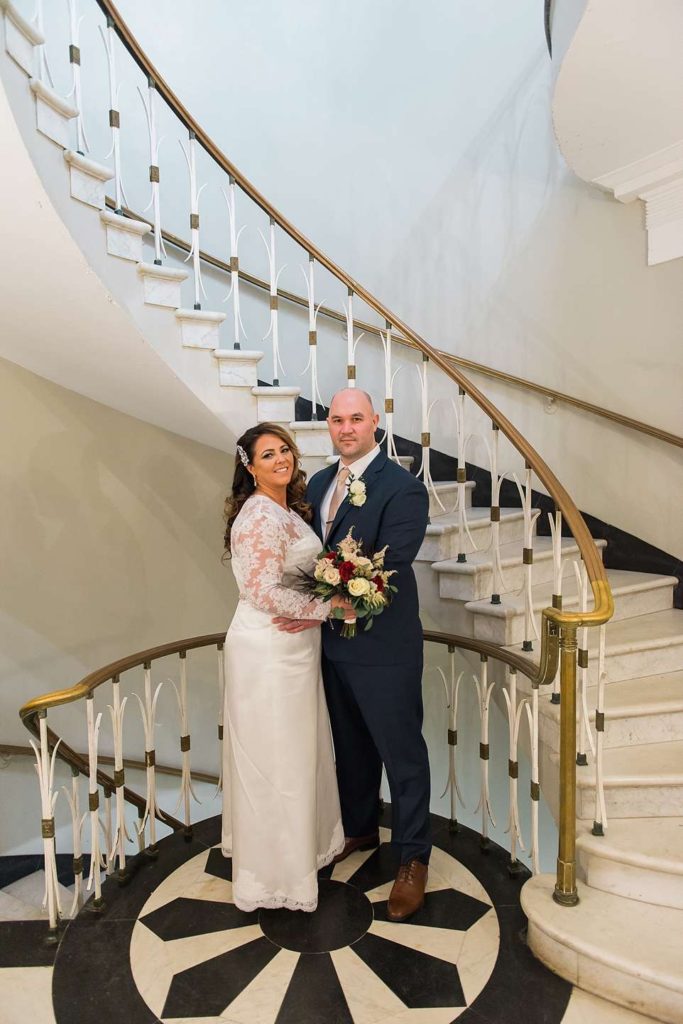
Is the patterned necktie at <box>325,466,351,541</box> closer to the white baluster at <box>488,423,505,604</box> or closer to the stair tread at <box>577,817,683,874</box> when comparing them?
the white baluster at <box>488,423,505,604</box>

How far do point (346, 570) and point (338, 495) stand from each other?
1.44 feet

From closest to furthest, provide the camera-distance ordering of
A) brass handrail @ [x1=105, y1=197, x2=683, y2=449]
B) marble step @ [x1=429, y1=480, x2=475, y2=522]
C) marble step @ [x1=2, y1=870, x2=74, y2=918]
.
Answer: marble step @ [x1=2, y1=870, x2=74, y2=918]
marble step @ [x1=429, y1=480, x2=475, y2=522]
brass handrail @ [x1=105, y1=197, x2=683, y2=449]

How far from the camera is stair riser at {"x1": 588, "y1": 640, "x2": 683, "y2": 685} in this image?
2.84 m

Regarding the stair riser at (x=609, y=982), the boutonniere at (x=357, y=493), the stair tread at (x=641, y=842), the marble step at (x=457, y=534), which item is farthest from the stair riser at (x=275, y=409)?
the stair riser at (x=609, y=982)

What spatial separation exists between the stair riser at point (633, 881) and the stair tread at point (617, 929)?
2 centimetres

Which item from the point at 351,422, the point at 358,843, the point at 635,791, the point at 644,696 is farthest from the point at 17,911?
the point at 644,696

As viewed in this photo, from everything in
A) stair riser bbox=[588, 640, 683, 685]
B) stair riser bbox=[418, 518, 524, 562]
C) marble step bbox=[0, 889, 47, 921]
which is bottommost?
marble step bbox=[0, 889, 47, 921]

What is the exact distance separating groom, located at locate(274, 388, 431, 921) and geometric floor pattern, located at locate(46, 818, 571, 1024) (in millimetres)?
167

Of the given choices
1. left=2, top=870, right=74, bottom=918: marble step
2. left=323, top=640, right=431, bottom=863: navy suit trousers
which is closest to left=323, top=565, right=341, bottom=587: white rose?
left=323, top=640, right=431, bottom=863: navy suit trousers

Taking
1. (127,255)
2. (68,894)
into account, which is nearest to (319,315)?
(127,255)

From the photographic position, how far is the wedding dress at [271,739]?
83.7 inches

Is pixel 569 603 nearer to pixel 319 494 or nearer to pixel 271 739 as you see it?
pixel 319 494

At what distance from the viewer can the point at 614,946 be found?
6.13 feet

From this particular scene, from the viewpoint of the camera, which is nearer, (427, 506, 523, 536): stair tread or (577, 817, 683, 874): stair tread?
(577, 817, 683, 874): stair tread
